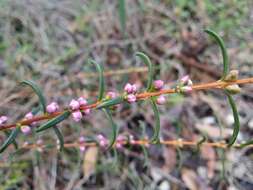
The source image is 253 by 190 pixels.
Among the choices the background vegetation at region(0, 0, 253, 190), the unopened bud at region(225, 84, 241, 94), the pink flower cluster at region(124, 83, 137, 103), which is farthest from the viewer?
the background vegetation at region(0, 0, 253, 190)

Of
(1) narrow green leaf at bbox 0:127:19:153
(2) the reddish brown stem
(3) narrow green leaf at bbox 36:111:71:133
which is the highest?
(2) the reddish brown stem

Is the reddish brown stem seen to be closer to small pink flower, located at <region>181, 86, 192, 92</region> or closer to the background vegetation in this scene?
small pink flower, located at <region>181, 86, 192, 92</region>

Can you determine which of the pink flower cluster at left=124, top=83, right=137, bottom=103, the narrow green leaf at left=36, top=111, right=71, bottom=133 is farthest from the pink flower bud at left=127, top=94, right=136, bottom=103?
the narrow green leaf at left=36, top=111, right=71, bottom=133

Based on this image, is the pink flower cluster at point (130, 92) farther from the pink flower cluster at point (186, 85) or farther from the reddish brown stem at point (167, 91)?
the pink flower cluster at point (186, 85)

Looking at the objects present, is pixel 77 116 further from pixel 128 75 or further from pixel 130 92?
pixel 128 75

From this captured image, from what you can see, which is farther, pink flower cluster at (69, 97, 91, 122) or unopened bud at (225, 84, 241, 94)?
pink flower cluster at (69, 97, 91, 122)

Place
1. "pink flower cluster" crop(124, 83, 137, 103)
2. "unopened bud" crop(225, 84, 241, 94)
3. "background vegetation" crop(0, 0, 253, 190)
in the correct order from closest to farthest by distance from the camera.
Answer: "unopened bud" crop(225, 84, 241, 94) → "pink flower cluster" crop(124, 83, 137, 103) → "background vegetation" crop(0, 0, 253, 190)

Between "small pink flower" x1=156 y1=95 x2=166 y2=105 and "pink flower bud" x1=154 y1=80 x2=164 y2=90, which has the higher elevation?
"pink flower bud" x1=154 y1=80 x2=164 y2=90

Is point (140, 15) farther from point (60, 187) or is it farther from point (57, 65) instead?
point (60, 187)

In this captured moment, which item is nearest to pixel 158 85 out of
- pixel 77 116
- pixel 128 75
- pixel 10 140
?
pixel 77 116

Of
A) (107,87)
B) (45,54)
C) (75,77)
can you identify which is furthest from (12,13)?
(107,87)

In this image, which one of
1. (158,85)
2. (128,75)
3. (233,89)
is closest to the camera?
(233,89)

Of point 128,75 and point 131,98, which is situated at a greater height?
point 128,75

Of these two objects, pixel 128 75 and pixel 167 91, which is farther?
pixel 128 75
